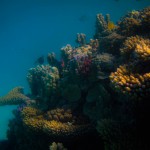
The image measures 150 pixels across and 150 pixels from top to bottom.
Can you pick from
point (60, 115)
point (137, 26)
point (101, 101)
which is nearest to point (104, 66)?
point (101, 101)

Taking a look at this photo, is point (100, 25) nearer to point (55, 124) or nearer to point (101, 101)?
point (101, 101)

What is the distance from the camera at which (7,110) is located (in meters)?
32.3

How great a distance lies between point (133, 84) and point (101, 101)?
149cm

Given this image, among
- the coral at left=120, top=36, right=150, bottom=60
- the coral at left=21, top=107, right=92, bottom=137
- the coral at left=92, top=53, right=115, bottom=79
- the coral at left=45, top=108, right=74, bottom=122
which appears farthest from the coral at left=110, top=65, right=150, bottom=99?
the coral at left=45, top=108, right=74, bottom=122

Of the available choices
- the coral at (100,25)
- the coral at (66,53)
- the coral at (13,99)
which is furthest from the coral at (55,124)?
the coral at (100,25)

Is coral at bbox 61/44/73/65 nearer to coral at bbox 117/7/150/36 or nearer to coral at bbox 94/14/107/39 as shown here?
coral at bbox 94/14/107/39

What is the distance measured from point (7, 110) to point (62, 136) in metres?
29.3

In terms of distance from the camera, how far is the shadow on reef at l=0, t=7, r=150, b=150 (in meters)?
3.53

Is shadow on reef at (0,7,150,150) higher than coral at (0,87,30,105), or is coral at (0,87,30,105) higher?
coral at (0,87,30,105)

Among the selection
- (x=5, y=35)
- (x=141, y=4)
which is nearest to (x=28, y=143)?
(x=141, y=4)

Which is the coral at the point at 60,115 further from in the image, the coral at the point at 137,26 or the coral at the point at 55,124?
the coral at the point at 137,26

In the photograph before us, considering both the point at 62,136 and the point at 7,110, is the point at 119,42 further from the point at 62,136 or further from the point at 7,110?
the point at 7,110

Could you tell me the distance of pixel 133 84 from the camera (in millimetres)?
3367

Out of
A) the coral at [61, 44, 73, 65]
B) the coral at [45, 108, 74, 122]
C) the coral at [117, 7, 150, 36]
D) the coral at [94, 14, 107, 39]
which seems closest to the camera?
the coral at [117, 7, 150, 36]
